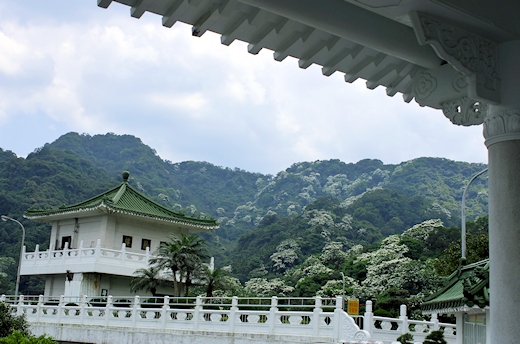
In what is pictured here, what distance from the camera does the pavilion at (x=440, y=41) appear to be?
3.60 metres

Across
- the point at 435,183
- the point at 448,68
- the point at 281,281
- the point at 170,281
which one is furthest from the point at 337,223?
the point at 448,68

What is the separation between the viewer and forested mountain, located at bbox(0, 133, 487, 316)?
190 ft

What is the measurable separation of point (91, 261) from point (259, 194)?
3068 inches

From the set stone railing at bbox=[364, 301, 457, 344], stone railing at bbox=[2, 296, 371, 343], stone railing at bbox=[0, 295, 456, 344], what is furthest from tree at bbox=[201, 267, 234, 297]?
stone railing at bbox=[364, 301, 457, 344]

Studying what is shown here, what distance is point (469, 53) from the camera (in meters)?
3.84

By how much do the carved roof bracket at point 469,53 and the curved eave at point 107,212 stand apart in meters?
25.7

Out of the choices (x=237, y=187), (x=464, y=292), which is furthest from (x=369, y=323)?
(x=237, y=187)

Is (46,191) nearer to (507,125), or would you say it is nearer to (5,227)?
(5,227)

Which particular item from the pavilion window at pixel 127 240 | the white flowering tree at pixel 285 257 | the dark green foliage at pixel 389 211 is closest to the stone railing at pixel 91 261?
the pavilion window at pixel 127 240

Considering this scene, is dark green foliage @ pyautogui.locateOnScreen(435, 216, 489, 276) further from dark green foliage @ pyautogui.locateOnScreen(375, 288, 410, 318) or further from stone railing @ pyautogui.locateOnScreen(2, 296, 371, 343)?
stone railing @ pyautogui.locateOnScreen(2, 296, 371, 343)

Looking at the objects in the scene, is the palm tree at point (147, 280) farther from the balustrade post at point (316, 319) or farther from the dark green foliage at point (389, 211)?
the dark green foliage at point (389, 211)

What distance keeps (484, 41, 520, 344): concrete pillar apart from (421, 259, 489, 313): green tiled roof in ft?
8.23

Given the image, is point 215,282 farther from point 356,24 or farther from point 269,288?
point 269,288

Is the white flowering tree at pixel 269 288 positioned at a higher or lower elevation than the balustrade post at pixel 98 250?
lower
